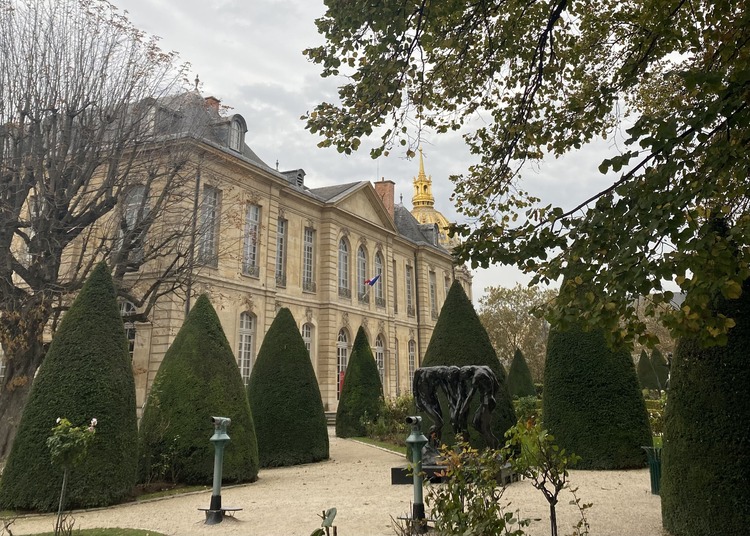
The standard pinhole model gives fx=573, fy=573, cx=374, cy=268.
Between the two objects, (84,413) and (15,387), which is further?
(15,387)

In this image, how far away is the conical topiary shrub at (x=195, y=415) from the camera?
883 centimetres

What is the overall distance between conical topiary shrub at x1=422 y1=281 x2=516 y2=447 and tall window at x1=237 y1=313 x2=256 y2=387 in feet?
39.5

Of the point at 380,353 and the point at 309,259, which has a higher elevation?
the point at 309,259

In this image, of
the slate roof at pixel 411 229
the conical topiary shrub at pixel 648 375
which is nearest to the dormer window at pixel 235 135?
the slate roof at pixel 411 229

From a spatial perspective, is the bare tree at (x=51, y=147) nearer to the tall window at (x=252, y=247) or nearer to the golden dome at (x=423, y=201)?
the tall window at (x=252, y=247)

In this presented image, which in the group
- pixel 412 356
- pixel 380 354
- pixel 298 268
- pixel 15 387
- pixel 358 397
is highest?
pixel 298 268

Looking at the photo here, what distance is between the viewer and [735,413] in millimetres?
4648

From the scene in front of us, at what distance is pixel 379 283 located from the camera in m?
31.0

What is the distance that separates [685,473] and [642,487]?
332 cm

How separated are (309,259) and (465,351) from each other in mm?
16337

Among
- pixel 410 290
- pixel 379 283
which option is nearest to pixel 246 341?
pixel 379 283

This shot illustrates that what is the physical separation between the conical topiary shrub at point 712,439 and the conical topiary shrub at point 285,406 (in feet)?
24.7

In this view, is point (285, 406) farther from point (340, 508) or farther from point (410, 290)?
point (410, 290)

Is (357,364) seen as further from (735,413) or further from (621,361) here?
(735,413)
